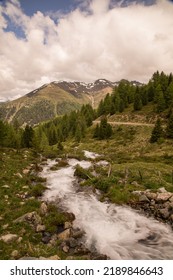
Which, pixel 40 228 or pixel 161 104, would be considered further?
pixel 161 104

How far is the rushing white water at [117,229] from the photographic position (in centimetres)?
1398

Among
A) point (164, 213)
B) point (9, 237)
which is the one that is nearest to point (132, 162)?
point (164, 213)

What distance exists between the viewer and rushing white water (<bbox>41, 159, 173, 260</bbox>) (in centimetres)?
1398

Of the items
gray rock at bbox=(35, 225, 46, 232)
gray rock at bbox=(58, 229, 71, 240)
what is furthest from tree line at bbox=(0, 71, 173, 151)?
gray rock at bbox=(35, 225, 46, 232)

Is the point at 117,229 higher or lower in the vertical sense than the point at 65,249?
lower

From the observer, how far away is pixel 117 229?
16.7m

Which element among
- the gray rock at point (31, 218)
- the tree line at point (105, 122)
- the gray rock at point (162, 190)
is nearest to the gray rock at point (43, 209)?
the gray rock at point (31, 218)

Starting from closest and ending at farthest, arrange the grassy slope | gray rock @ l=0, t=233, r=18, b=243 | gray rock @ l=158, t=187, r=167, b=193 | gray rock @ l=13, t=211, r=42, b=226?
gray rock @ l=0, t=233, r=18, b=243
gray rock @ l=13, t=211, r=42, b=226
gray rock @ l=158, t=187, r=167, b=193
the grassy slope

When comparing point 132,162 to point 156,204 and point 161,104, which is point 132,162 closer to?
point 156,204

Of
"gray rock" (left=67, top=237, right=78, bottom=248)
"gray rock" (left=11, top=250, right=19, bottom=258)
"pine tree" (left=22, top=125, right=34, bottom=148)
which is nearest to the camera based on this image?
"gray rock" (left=11, top=250, right=19, bottom=258)

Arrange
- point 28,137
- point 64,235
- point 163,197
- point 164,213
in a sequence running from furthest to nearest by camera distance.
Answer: point 28,137 < point 163,197 < point 164,213 < point 64,235

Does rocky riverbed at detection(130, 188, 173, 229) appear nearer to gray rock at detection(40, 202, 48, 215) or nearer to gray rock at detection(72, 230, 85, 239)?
gray rock at detection(72, 230, 85, 239)
